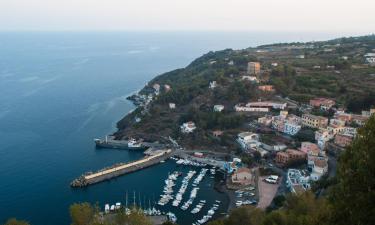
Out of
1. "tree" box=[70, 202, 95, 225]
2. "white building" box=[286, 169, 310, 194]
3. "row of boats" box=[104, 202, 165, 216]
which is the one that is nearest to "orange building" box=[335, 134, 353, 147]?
"white building" box=[286, 169, 310, 194]

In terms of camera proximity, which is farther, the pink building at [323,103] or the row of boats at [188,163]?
the pink building at [323,103]

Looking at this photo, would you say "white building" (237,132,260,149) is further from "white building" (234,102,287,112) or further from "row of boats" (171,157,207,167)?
"white building" (234,102,287,112)


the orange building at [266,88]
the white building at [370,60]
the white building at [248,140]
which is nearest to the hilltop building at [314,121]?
the white building at [248,140]

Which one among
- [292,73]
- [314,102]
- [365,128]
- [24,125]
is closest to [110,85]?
[24,125]

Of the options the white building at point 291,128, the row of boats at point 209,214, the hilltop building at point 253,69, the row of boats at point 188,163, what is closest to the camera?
the row of boats at point 209,214

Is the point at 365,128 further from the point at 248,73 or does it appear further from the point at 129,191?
the point at 248,73

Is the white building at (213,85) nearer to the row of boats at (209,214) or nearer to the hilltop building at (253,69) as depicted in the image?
the hilltop building at (253,69)
